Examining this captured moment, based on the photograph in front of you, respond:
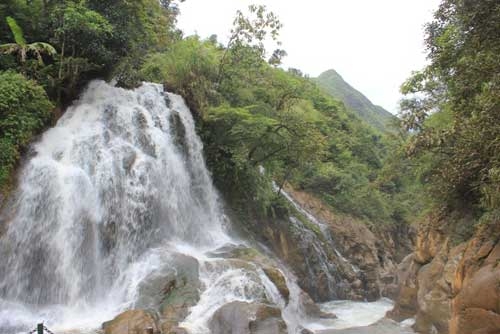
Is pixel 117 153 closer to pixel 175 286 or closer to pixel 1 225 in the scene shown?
pixel 1 225

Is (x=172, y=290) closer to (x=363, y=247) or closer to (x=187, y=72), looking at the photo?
(x=187, y=72)

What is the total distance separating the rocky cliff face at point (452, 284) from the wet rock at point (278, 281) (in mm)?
3867

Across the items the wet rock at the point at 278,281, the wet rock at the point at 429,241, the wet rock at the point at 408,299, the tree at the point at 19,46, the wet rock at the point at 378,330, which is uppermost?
the tree at the point at 19,46

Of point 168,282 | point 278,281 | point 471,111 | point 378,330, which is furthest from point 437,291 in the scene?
point 168,282

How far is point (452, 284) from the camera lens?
1028 centimetres

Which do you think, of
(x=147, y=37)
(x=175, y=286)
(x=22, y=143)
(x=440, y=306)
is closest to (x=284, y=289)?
(x=175, y=286)

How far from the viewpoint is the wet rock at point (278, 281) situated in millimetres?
12062

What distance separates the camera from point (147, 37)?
1761 cm

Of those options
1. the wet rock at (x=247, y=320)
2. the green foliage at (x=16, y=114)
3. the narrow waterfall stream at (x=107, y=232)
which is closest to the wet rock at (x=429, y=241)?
the narrow waterfall stream at (x=107, y=232)

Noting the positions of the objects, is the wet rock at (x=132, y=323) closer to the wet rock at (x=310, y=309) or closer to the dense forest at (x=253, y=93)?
the dense forest at (x=253, y=93)

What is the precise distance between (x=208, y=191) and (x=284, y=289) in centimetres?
600

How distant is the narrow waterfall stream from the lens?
10.4 meters

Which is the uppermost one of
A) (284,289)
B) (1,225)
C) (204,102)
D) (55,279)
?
(204,102)

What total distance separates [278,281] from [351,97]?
66827mm
